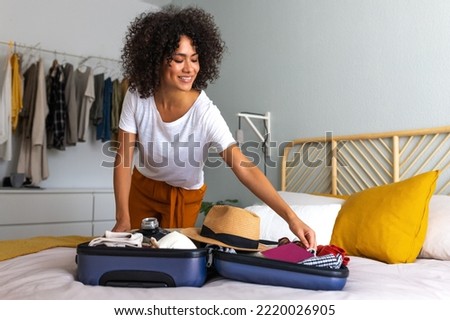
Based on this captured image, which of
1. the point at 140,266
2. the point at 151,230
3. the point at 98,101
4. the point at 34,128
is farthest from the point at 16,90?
the point at 140,266

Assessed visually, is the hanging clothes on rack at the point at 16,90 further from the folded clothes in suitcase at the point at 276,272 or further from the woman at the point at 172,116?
the folded clothes in suitcase at the point at 276,272

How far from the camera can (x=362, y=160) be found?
2453mm

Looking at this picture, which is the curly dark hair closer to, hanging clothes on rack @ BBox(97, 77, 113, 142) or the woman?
the woman

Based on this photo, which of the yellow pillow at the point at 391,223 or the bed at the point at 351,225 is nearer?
the bed at the point at 351,225

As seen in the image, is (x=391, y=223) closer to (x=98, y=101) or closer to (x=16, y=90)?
(x=98, y=101)

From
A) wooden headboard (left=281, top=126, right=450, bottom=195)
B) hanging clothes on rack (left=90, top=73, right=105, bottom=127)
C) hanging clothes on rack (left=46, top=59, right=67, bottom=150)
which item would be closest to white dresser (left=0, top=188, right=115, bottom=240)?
hanging clothes on rack (left=46, top=59, right=67, bottom=150)

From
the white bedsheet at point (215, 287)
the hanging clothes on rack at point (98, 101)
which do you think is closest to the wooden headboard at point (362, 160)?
the white bedsheet at point (215, 287)

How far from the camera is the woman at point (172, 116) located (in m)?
1.50

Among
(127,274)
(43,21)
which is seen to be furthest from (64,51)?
(127,274)

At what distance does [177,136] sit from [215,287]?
672mm

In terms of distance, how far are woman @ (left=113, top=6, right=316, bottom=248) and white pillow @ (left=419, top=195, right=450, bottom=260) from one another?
2.61 ft

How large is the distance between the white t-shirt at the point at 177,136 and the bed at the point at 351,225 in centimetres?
48

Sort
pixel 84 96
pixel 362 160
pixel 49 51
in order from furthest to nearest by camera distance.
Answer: pixel 49 51 → pixel 84 96 → pixel 362 160

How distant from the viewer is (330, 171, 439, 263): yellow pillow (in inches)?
65.6
